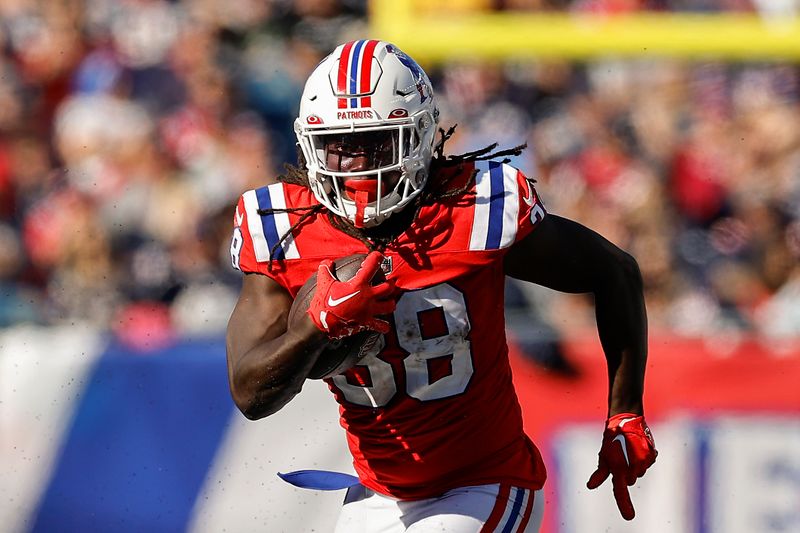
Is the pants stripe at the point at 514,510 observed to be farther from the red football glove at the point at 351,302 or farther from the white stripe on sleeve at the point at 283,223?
the white stripe on sleeve at the point at 283,223

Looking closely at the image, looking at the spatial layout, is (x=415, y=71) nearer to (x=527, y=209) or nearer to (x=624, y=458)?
(x=527, y=209)

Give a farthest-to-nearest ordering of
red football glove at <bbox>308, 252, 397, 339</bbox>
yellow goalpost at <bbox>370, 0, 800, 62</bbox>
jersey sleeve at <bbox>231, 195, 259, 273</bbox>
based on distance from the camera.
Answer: yellow goalpost at <bbox>370, 0, 800, 62</bbox>
jersey sleeve at <bbox>231, 195, 259, 273</bbox>
red football glove at <bbox>308, 252, 397, 339</bbox>

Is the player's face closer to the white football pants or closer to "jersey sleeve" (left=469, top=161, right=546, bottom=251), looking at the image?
"jersey sleeve" (left=469, top=161, right=546, bottom=251)

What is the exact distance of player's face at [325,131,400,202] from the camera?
301 cm

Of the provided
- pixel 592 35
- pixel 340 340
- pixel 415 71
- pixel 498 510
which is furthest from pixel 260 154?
pixel 340 340

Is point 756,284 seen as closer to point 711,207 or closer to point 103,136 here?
point 711,207

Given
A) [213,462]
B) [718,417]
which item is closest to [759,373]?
[718,417]

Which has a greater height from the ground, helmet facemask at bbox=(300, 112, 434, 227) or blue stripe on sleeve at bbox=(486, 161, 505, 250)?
helmet facemask at bbox=(300, 112, 434, 227)

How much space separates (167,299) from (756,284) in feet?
10.0

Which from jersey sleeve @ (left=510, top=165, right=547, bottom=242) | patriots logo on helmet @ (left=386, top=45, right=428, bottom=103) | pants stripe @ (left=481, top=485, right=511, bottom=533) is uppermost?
patriots logo on helmet @ (left=386, top=45, right=428, bottom=103)

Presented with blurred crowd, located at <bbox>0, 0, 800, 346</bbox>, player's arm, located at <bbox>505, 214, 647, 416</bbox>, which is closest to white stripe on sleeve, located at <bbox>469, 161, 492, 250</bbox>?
player's arm, located at <bbox>505, 214, 647, 416</bbox>

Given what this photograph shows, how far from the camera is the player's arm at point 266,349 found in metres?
2.80

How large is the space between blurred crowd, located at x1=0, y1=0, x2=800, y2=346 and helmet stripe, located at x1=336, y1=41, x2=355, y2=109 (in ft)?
9.07

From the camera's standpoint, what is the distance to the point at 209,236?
650 cm
